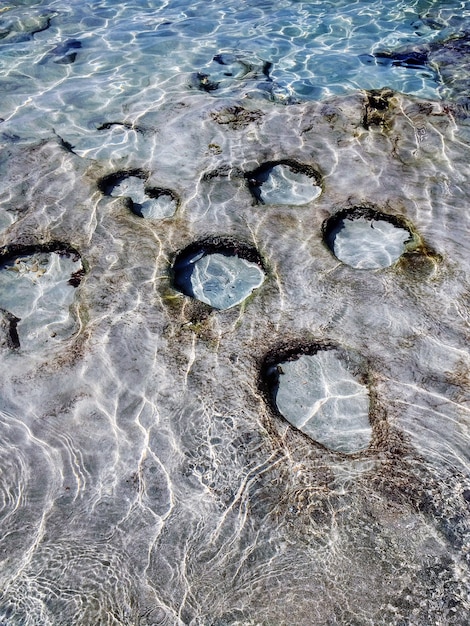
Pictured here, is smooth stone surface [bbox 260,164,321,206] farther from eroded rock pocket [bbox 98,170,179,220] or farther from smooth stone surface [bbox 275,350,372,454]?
smooth stone surface [bbox 275,350,372,454]

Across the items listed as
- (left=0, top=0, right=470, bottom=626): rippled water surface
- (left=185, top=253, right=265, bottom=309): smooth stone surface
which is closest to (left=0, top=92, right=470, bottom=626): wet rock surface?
(left=0, top=0, right=470, bottom=626): rippled water surface

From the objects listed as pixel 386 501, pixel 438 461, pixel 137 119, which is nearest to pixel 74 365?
pixel 386 501

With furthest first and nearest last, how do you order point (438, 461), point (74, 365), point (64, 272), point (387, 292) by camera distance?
point (64, 272) < point (387, 292) < point (74, 365) < point (438, 461)

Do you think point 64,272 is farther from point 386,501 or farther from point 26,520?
point 386,501

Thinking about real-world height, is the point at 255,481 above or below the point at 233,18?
below

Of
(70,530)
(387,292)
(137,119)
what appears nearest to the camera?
(70,530)

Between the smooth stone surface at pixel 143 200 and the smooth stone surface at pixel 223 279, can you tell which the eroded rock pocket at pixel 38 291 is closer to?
the smooth stone surface at pixel 143 200

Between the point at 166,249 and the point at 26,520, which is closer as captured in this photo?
the point at 26,520

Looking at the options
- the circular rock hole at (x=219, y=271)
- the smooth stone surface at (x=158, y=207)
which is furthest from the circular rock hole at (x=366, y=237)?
the smooth stone surface at (x=158, y=207)
